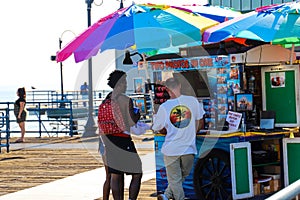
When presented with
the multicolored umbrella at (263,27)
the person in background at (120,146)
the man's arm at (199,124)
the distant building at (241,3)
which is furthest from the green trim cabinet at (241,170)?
the distant building at (241,3)

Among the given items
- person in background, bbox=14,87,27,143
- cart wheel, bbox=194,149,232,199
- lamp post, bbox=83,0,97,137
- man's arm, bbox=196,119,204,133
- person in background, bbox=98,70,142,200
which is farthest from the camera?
lamp post, bbox=83,0,97,137

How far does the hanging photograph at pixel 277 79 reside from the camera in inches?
332

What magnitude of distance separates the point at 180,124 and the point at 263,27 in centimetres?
156

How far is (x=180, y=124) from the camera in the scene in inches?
290

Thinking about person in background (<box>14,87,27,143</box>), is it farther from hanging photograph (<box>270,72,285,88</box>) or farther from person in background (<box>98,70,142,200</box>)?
person in background (<box>98,70,142,200</box>)

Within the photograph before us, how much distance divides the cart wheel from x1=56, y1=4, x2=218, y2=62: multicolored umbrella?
5.07 ft

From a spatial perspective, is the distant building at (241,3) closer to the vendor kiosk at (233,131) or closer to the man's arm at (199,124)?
the vendor kiosk at (233,131)

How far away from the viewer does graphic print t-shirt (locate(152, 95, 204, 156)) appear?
7309mm

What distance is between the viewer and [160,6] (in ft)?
28.2

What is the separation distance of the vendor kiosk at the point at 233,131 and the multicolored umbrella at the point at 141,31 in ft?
1.70

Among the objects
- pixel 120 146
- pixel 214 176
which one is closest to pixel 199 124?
pixel 214 176

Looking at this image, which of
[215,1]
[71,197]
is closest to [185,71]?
[71,197]

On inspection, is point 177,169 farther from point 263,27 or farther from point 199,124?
point 263,27

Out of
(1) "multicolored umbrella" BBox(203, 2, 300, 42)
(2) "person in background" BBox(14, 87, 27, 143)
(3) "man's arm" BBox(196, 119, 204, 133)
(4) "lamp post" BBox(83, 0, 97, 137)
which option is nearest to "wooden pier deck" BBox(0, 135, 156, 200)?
(2) "person in background" BBox(14, 87, 27, 143)
